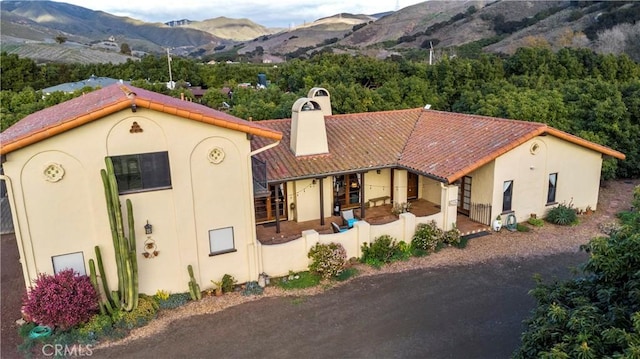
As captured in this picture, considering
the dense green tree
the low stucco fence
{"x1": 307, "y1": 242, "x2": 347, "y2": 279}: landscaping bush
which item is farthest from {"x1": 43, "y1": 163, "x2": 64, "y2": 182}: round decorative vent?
the dense green tree

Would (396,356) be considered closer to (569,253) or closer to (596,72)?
(569,253)

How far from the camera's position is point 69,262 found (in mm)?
12219

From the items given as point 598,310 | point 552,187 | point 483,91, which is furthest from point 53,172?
point 483,91

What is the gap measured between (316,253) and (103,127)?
762cm

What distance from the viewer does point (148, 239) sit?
12.9 meters

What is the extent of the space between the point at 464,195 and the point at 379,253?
6.40 metres

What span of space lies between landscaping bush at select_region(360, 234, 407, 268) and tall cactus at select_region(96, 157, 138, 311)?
25.3 feet

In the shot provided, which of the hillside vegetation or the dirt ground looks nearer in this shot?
the dirt ground

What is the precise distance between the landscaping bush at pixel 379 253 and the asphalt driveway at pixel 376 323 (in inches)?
41.0

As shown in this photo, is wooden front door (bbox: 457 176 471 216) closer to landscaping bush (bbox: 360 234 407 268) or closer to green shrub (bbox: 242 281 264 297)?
landscaping bush (bbox: 360 234 407 268)

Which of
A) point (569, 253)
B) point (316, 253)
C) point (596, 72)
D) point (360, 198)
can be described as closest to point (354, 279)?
point (316, 253)

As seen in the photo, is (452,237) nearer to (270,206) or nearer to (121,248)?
(270,206)

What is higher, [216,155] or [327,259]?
[216,155]

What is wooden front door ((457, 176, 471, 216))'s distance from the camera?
64.4ft
